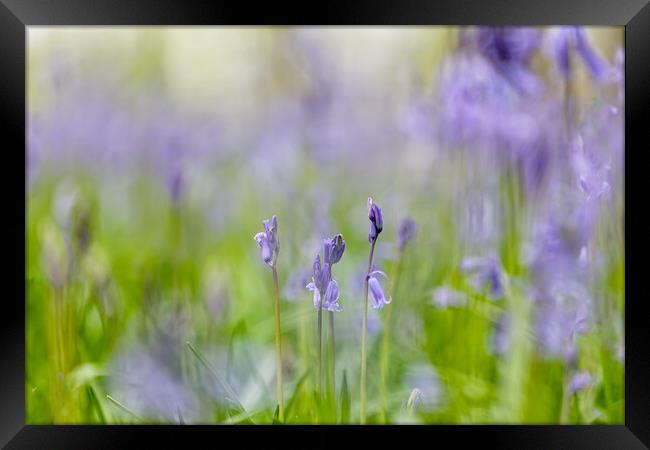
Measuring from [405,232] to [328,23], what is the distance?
0.37 meters

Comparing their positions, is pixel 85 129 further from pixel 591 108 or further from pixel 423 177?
pixel 591 108

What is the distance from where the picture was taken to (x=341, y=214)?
1.60 m

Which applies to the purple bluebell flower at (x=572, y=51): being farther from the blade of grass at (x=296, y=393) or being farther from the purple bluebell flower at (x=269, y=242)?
the blade of grass at (x=296, y=393)

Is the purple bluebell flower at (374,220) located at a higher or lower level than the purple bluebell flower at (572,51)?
lower

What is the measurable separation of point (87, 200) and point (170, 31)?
1.05ft

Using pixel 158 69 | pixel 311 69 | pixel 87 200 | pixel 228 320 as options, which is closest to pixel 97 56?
pixel 158 69

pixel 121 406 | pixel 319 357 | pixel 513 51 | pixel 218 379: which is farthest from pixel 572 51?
pixel 121 406

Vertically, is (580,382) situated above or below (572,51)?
below

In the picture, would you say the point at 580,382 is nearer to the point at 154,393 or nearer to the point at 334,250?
the point at 334,250

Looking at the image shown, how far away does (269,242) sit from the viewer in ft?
4.96

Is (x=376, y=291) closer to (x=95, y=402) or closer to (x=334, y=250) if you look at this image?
(x=334, y=250)

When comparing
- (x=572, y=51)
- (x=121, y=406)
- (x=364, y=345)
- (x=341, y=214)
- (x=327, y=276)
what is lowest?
(x=121, y=406)

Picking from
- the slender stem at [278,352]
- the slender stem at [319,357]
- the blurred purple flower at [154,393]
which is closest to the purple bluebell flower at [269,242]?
the slender stem at [278,352]

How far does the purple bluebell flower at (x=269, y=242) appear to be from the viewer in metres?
1.50
